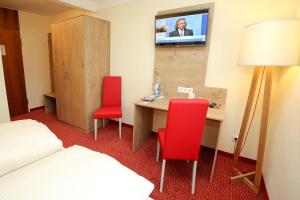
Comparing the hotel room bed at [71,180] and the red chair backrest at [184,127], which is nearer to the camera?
the hotel room bed at [71,180]

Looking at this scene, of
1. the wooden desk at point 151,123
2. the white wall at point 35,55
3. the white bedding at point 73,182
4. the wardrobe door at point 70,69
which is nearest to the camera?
the white bedding at point 73,182

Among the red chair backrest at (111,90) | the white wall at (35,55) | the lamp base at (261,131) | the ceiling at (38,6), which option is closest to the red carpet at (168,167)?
the lamp base at (261,131)

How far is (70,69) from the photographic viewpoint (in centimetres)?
293

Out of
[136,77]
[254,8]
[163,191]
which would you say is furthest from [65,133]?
[254,8]

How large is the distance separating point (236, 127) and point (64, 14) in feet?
14.2

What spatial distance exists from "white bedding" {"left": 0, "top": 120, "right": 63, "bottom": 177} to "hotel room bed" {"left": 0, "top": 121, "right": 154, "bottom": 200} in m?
0.01

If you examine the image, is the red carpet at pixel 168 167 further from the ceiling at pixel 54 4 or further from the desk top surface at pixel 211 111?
the ceiling at pixel 54 4

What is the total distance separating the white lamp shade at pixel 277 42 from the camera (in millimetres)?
1271

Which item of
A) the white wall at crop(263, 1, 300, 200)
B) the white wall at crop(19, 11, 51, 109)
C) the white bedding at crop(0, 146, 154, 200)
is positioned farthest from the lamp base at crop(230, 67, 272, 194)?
the white wall at crop(19, 11, 51, 109)

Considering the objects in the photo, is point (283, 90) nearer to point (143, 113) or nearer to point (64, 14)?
point (143, 113)

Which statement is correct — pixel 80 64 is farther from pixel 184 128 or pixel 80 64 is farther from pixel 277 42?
pixel 277 42

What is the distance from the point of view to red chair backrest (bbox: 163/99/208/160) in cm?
138

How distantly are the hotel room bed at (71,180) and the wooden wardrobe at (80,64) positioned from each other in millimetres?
1793

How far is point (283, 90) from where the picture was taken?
1618mm
